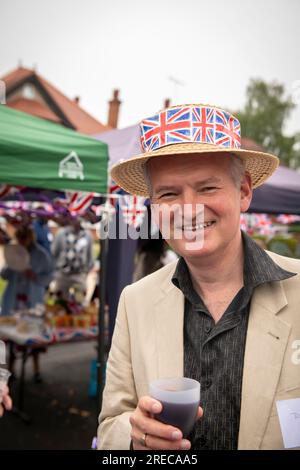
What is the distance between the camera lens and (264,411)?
1013 mm

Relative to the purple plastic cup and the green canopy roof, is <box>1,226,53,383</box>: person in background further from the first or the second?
the purple plastic cup

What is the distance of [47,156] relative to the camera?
7.73 feet

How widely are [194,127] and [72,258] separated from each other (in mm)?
5158

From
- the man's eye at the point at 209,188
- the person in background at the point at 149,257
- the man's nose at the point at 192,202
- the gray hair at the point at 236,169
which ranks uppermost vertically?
the gray hair at the point at 236,169

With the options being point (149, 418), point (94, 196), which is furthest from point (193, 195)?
point (94, 196)

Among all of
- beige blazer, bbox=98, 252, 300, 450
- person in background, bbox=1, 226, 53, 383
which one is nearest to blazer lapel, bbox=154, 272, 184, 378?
beige blazer, bbox=98, 252, 300, 450

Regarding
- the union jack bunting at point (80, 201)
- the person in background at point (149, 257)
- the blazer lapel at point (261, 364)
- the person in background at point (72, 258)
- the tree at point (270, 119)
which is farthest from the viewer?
the tree at point (270, 119)

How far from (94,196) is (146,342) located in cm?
239

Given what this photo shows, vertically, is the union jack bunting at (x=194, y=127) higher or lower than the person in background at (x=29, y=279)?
higher

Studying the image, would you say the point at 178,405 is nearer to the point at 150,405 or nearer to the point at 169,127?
the point at 150,405

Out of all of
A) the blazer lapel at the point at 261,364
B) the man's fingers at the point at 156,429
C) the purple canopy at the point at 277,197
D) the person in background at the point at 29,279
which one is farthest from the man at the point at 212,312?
the person in background at the point at 29,279

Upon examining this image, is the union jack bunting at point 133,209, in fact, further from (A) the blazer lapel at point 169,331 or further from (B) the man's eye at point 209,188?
(B) the man's eye at point 209,188

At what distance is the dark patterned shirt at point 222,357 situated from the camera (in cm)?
108

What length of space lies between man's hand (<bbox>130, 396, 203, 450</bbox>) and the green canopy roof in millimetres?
1707
